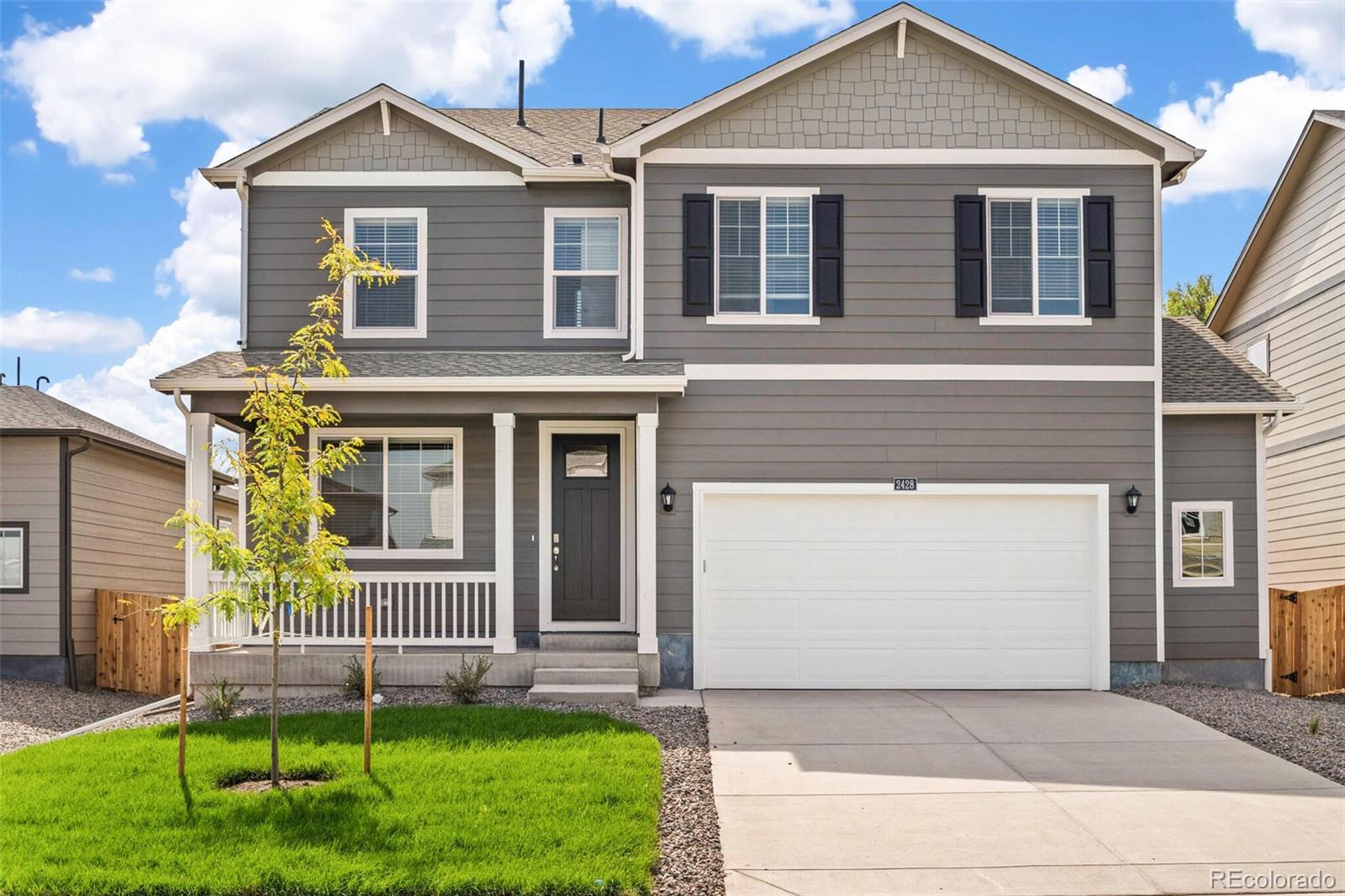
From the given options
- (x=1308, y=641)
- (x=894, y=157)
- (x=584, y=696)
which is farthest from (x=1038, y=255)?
(x=584, y=696)

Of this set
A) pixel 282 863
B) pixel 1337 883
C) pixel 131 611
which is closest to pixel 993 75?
pixel 1337 883

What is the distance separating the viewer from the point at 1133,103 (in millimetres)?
13164

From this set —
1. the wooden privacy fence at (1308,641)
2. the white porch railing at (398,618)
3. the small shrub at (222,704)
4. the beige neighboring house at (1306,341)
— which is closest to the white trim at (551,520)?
the white porch railing at (398,618)

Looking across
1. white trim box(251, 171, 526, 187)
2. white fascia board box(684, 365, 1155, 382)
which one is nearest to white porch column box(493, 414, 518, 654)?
white fascia board box(684, 365, 1155, 382)

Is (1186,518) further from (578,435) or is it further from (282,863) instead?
(282,863)

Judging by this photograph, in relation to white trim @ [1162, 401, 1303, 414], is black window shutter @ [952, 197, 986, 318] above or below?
above

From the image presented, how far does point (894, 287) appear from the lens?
40.9 ft

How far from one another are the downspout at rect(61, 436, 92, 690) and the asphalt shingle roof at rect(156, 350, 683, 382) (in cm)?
339

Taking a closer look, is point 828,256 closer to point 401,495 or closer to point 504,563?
point 504,563

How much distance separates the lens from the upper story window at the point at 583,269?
515 inches

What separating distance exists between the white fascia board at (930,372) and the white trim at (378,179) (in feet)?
10.2

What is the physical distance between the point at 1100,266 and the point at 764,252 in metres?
3.56

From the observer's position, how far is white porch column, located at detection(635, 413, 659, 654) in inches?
464

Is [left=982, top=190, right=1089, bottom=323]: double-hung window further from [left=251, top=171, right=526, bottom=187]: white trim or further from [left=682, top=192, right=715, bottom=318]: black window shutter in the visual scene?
[left=251, top=171, right=526, bottom=187]: white trim
